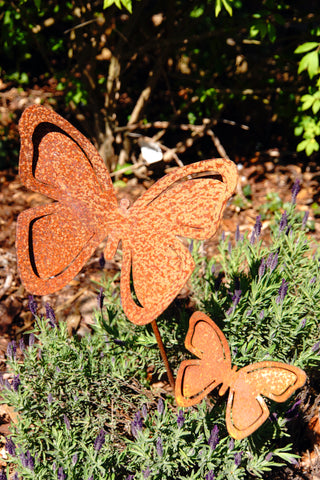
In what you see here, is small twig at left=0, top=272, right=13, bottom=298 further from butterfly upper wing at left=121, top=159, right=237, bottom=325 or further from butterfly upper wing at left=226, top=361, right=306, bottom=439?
butterfly upper wing at left=226, top=361, right=306, bottom=439

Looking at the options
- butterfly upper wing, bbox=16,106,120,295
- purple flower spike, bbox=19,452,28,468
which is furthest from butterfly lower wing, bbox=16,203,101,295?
purple flower spike, bbox=19,452,28,468

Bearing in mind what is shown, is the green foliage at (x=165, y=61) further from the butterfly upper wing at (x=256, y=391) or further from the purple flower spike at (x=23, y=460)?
the purple flower spike at (x=23, y=460)

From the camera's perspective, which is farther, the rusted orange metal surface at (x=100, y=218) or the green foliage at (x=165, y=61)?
the green foliage at (x=165, y=61)

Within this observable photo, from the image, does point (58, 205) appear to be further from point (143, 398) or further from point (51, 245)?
point (143, 398)

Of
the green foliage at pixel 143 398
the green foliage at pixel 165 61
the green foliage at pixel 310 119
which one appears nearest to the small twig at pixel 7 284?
the green foliage at pixel 143 398

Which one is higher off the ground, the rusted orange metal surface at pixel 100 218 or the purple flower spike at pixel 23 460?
the rusted orange metal surface at pixel 100 218

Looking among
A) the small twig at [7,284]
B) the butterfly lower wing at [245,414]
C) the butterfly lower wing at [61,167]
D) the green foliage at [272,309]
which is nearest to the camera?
the butterfly lower wing at [245,414]

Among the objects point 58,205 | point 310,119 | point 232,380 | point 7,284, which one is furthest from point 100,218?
point 310,119

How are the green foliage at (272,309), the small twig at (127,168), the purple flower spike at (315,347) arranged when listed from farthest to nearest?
the small twig at (127,168)
the green foliage at (272,309)
the purple flower spike at (315,347)
